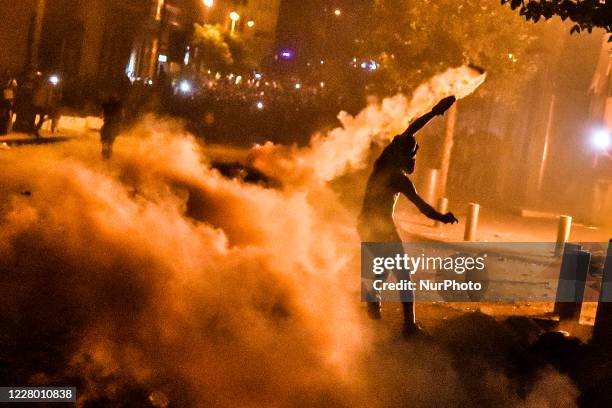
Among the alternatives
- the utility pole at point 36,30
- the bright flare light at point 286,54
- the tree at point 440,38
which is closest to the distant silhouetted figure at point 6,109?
the utility pole at point 36,30

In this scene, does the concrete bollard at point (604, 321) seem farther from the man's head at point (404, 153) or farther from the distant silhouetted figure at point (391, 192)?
the man's head at point (404, 153)

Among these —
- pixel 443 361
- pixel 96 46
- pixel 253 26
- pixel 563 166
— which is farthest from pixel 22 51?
pixel 253 26

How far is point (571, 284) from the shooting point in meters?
8.84

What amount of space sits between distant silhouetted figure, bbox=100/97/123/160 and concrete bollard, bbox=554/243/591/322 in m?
10.0

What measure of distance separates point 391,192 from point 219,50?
3938 cm

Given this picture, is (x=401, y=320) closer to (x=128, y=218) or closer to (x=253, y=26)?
(x=128, y=218)

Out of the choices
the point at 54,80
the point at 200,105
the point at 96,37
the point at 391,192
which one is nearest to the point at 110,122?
the point at 391,192

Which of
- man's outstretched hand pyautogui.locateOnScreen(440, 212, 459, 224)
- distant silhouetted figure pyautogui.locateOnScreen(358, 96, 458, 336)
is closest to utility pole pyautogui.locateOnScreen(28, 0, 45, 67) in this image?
distant silhouetted figure pyautogui.locateOnScreen(358, 96, 458, 336)

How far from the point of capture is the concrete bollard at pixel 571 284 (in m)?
8.72

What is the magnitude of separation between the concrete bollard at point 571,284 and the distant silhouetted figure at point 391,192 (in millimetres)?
2411

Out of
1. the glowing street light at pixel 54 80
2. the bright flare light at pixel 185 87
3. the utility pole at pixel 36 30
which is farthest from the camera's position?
the bright flare light at pixel 185 87

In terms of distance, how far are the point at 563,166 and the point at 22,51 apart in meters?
20.2

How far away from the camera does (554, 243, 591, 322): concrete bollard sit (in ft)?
28.6

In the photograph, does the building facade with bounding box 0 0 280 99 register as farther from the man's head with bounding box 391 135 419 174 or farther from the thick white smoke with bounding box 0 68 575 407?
the man's head with bounding box 391 135 419 174
